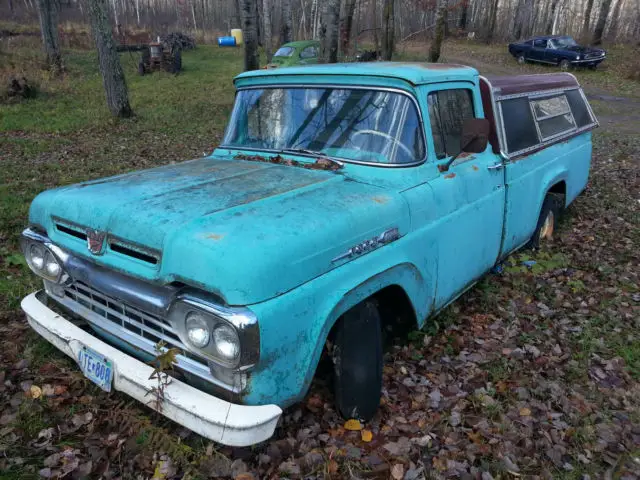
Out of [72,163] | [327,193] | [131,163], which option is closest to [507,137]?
[327,193]

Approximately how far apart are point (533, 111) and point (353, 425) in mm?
3686

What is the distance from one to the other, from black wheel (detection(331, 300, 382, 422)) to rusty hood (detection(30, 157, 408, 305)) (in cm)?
42

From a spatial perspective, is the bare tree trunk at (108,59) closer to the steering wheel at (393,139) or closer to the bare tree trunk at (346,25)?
the bare tree trunk at (346,25)

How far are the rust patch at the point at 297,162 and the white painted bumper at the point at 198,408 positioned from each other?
5.51 ft

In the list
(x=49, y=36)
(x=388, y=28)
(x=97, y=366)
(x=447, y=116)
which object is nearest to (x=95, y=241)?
(x=97, y=366)

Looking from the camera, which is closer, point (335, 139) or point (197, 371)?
point (197, 371)

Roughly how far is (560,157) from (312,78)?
317cm

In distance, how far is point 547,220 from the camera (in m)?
5.61

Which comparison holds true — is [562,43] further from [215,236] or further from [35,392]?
[35,392]

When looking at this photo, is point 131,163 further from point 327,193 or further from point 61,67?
point 61,67

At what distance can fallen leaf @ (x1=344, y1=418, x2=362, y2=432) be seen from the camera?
2.92 meters

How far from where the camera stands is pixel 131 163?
8.63 meters

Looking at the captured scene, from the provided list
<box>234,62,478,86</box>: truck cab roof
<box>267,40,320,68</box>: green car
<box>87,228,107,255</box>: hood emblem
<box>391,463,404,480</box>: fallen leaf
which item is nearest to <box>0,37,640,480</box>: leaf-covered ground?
<box>391,463,404,480</box>: fallen leaf

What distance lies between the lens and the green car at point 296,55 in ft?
58.9
